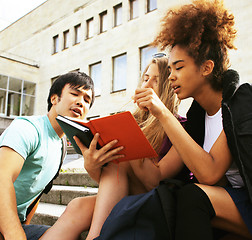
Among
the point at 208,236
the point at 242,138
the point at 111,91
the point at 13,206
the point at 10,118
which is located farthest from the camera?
the point at 10,118

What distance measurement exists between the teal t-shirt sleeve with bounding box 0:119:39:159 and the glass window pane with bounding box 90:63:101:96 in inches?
503

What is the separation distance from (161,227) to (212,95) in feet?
2.78

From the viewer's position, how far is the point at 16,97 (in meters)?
18.5

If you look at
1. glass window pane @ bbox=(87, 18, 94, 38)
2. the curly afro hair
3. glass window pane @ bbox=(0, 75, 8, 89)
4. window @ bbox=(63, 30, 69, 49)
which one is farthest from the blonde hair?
glass window pane @ bbox=(0, 75, 8, 89)

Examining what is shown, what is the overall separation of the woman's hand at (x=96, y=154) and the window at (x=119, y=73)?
39.2 feet

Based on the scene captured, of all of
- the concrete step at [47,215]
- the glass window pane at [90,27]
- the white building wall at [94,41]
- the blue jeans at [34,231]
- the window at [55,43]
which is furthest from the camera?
the window at [55,43]

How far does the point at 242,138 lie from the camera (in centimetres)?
132

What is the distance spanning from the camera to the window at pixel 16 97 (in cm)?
1762

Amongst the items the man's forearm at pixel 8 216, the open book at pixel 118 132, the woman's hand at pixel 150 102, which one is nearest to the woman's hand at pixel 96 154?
the open book at pixel 118 132

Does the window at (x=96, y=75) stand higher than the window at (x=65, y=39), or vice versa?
the window at (x=65, y=39)

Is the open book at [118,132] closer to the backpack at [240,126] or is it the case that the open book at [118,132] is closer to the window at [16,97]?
the backpack at [240,126]

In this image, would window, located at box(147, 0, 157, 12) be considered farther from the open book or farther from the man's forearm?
the man's forearm

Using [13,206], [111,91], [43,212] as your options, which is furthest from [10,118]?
[13,206]

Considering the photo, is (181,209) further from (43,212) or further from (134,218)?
(43,212)
